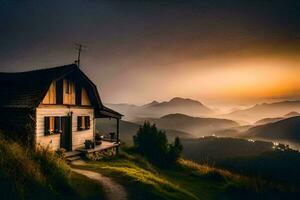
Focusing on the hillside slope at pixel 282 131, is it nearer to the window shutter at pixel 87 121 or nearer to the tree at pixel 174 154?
the tree at pixel 174 154

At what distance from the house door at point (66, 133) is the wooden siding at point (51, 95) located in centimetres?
214

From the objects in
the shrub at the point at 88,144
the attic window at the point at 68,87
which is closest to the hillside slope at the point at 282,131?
the shrub at the point at 88,144

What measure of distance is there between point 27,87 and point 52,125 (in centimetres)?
327

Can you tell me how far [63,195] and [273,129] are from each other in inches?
6467

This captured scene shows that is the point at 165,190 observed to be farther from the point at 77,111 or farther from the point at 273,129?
the point at 273,129

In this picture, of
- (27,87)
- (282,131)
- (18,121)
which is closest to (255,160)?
(27,87)

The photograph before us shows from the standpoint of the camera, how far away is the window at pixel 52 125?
1822 centimetres

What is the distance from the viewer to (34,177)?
8398 millimetres

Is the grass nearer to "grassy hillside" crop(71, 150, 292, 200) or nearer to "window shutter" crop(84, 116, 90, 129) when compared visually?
"grassy hillside" crop(71, 150, 292, 200)

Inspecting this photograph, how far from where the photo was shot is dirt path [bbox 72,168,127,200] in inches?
412

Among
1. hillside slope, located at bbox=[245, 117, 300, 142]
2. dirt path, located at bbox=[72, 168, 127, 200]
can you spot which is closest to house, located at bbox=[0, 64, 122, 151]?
dirt path, located at bbox=[72, 168, 127, 200]

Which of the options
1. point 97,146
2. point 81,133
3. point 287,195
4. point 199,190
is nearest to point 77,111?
point 81,133

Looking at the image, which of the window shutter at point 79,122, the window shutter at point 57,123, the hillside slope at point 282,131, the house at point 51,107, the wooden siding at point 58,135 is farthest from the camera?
the hillside slope at point 282,131

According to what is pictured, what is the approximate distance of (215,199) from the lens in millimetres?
15734
